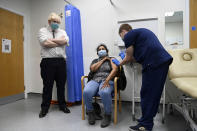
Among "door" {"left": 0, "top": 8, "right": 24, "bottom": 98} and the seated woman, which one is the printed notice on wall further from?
the seated woman

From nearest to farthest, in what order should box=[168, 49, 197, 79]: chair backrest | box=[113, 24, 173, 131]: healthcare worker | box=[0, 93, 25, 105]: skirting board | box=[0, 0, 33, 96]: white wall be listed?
1. box=[113, 24, 173, 131]: healthcare worker
2. box=[168, 49, 197, 79]: chair backrest
3. box=[0, 93, 25, 105]: skirting board
4. box=[0, 0, 33, 96]: white wall

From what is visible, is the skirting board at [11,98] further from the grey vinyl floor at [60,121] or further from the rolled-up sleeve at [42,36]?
the rolled-up sleeve at [42,36]

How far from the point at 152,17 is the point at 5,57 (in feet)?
9.60

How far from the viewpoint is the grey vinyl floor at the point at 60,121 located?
1762mm

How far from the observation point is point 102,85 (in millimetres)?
1948

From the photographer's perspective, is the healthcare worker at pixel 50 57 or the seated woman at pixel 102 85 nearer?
the seated woman at pixel 102 85

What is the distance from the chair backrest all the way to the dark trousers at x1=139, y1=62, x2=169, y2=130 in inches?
21.4

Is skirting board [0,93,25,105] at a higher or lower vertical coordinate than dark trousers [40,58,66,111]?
lower

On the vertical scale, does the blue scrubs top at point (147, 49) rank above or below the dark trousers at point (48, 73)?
above

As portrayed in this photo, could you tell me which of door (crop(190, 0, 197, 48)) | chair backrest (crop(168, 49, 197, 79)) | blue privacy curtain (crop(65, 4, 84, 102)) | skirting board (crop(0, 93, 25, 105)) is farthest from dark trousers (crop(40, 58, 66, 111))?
door (crop(190, 0, 197, 48))

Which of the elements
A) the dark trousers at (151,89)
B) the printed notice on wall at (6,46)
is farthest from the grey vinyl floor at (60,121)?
the printed notice on wall at (6,46)

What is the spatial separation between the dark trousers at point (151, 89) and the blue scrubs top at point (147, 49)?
0.20 feet

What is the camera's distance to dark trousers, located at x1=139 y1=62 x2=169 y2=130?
1466 millimetres

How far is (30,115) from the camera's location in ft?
7.29
